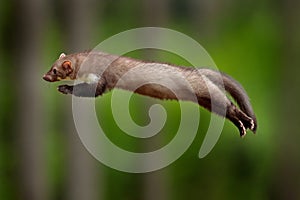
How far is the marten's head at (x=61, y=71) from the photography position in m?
0.39

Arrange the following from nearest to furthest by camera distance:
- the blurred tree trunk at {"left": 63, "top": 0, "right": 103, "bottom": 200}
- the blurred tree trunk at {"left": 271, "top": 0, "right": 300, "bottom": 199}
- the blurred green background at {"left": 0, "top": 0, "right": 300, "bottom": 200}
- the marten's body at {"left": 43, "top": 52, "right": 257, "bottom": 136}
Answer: the marten's body at {"left": 43, "top": 52, "right": 257, "bottom": 136} < the blurred tree trunk at {"left": 63, "top": 0, "right": 103, "bottom": 200} < the blurred green background at {"left": 0, "top": 0, "right": 300, "bottom": 200} < the blurred tree trunk at {"left": 271, "top": 0, "right": 300, "bottom": 199}

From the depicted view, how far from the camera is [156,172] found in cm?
427

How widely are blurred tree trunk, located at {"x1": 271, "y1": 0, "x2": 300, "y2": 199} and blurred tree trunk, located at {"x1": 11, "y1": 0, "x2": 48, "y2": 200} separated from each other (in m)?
1.18

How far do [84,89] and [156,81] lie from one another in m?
0.04

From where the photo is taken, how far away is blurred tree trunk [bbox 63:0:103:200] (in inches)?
102

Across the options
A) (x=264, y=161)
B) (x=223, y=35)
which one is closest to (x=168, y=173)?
(x=264, y=161)

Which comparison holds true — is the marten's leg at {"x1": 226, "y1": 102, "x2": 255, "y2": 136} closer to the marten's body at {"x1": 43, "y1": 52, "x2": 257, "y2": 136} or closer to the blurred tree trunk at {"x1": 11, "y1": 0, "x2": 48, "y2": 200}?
the marten's body at {"x1": 43, "y1": 52, "x2": 257, "y2": 136}

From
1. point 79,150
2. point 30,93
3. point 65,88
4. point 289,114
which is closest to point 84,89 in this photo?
point 65,88

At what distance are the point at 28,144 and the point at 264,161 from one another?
4.95 ft

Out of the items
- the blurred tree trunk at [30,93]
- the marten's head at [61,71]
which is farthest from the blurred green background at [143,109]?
the marten's head at [61,71]

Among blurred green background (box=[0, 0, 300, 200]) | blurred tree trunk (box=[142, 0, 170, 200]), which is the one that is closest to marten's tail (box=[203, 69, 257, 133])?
blurred green background (box=[0, 0, 300, 200])

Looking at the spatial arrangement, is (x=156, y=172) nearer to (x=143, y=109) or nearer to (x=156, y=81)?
(x=143, y=109)

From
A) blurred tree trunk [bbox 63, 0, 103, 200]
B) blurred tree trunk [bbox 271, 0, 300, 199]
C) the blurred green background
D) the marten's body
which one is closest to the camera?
the marten's body

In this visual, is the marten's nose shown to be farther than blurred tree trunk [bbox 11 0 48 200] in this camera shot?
No
